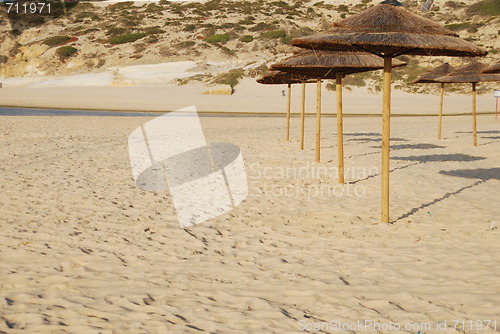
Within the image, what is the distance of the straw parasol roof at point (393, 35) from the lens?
6.07 m

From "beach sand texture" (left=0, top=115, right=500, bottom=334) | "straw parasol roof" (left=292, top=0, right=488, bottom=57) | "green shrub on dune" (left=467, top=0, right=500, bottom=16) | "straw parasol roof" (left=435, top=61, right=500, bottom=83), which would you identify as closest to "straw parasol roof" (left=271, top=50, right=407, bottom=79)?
"beach sand texture" (left=0, top=115, right=500, bottom=334)

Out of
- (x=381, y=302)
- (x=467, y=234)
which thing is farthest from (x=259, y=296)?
(x=467, y=234)

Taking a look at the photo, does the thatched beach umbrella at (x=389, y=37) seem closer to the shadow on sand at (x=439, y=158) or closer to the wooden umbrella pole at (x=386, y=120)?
the wooden umbrella pole at (x=386, y=120)

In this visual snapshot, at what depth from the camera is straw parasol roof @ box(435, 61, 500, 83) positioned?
1597 centimetres

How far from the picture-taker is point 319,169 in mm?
11586

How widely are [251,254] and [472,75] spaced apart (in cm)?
1323

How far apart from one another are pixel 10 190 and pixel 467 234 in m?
7.36

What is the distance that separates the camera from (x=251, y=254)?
19.2 feet

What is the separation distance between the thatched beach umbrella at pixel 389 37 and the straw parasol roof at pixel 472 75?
10.3 metres

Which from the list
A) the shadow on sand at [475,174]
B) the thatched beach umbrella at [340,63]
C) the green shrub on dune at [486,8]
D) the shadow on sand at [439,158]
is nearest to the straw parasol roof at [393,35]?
the thatched beach umbrella at [340,63]

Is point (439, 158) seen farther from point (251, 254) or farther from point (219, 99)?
point (219, 99)

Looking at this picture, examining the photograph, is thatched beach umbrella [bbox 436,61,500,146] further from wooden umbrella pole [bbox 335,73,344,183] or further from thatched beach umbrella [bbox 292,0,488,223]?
thatched beach umbrella [bbox 292,0,488,223]

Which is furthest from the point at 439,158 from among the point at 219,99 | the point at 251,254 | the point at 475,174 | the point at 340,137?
the point at 219,99

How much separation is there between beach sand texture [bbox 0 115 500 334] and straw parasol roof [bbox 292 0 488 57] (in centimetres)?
243
